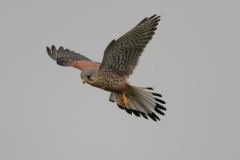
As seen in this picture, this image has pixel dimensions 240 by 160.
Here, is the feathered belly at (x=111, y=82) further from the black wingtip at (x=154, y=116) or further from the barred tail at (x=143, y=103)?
the black wingtip at (x=154, y=116)

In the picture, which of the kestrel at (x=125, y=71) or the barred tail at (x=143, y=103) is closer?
the kestrel at (x=125, y=71)

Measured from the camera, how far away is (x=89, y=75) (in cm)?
892

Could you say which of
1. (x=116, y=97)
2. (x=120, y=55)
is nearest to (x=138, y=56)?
(x=120, y=55)

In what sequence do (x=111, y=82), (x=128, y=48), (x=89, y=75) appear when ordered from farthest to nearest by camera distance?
(x=111, y=82) < (x=89, y=75) < (x=128, y=48)

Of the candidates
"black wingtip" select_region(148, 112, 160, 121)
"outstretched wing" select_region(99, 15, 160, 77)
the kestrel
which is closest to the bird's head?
the kestrel

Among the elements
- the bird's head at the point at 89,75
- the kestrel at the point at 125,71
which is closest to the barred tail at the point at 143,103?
the kestrel at the point at 125,71

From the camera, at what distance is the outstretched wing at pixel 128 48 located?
8.14m

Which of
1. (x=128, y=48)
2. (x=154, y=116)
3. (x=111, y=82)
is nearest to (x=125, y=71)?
(x=111, y=82)

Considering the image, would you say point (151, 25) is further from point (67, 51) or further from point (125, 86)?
point (67, 51)

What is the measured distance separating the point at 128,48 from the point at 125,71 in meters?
0.73

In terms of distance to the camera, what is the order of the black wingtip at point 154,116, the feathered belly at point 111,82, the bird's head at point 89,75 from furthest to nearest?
the black wingtip at point 154,116 < the feathered belly at point 111,82 < the bird's head at point 89,75

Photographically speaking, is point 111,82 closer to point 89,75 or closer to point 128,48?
point 89,75

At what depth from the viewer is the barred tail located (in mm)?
9625

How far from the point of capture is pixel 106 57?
867cm
